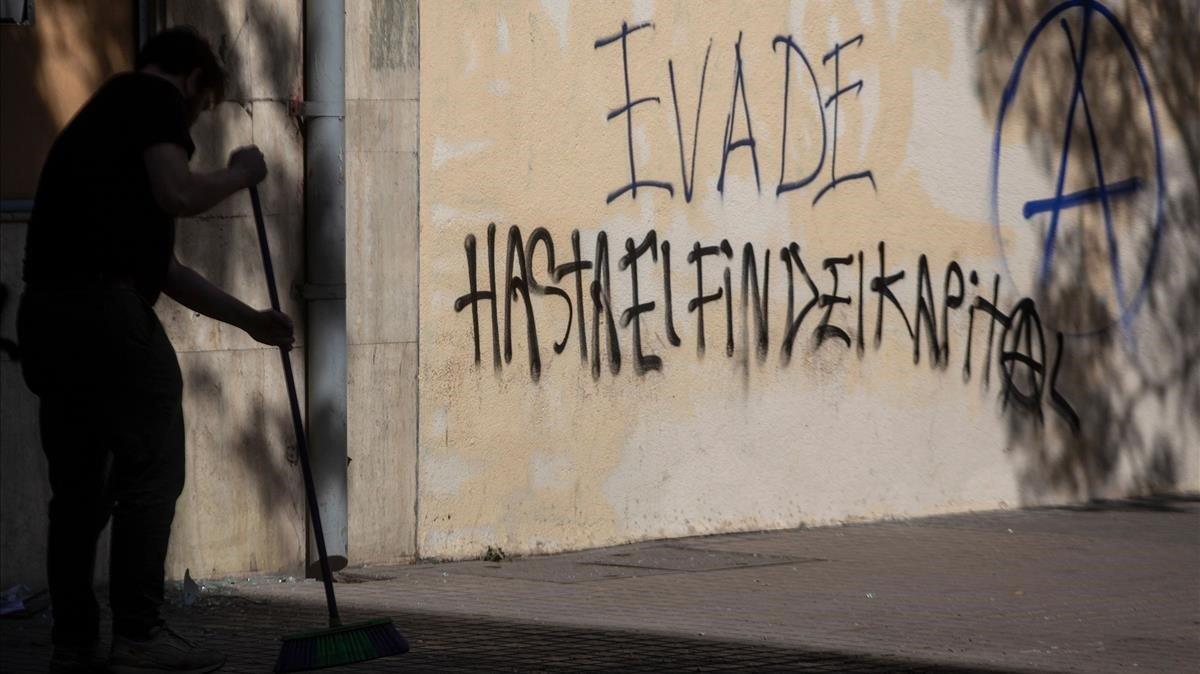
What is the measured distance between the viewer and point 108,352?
5301 millimetres

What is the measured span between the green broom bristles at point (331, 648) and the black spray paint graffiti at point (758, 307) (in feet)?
10.4

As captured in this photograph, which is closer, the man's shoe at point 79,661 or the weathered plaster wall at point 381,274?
the man's shoe at point 79,661

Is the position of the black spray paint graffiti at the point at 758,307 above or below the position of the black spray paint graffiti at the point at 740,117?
below

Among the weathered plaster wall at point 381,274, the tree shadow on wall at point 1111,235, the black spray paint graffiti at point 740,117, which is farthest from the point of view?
the tree shadow on wall at point 1111,235

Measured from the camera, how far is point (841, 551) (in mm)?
9000

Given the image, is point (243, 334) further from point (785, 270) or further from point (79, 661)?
point (785, 270)

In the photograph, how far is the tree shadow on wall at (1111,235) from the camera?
35.6 ft

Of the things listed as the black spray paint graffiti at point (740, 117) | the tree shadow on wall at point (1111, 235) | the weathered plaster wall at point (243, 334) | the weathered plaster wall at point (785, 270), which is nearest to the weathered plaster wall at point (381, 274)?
the weathered plaster wall at point (785, 270)

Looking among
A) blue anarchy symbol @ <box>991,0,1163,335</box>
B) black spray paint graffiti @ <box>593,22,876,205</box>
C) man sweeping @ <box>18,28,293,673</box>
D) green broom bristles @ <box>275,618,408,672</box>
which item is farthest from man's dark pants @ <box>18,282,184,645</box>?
blue anarchy symbol @ <box>991,0,1163,335</box>

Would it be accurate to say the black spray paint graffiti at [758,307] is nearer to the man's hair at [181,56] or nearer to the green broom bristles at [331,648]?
the man's hair at [181,56]

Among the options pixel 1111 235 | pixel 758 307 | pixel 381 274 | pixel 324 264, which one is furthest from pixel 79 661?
pixel 1111 235

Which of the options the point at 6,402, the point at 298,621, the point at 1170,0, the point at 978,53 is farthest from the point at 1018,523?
the point at 6,402

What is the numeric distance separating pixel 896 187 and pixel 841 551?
216cm

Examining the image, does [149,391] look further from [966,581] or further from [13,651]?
[966,581]
